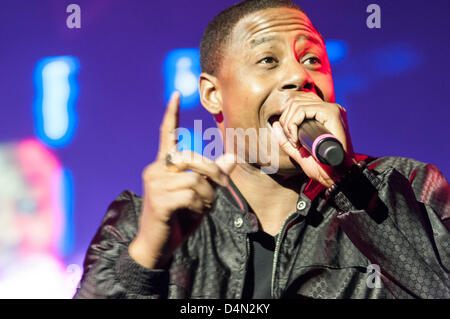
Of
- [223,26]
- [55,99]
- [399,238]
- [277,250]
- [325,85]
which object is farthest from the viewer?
[55,99]

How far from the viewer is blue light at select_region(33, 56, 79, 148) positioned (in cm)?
210

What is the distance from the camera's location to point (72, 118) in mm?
2100

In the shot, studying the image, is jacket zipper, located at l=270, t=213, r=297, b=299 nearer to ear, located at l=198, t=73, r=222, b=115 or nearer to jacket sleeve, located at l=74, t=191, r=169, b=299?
jacket sleeve, located at l=74, t=191, r=169, b=299

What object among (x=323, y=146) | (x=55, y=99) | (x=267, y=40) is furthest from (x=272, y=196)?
(x=55, y=99)

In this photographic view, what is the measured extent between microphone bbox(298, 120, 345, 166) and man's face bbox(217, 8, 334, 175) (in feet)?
1.20

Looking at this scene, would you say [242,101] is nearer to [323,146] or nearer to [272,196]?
[272,196]

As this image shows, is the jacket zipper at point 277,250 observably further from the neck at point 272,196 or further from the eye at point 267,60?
the eye at point 267,60

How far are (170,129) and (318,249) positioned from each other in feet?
2.02

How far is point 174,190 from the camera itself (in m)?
0.91

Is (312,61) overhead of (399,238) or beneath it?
overhead

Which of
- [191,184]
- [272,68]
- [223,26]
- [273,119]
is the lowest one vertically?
[191,184]

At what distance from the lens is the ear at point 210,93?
167cm
